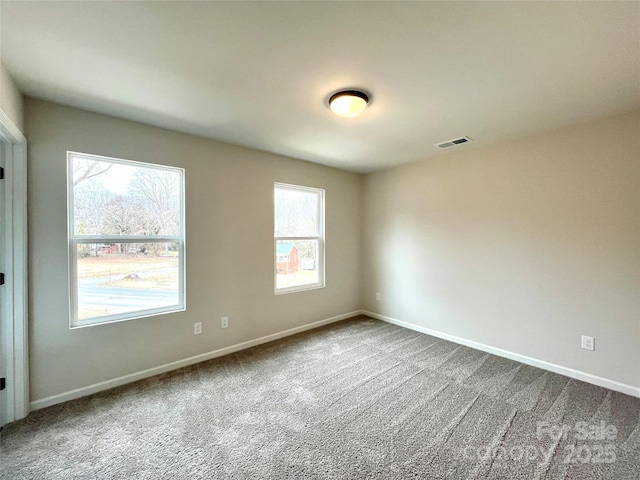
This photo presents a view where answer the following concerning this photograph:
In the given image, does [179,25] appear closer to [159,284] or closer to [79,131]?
[79,131]

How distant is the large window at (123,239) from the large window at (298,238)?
1268mm

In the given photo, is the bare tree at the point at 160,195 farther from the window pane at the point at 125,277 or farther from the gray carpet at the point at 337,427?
the gray carpet at the point at 337,427

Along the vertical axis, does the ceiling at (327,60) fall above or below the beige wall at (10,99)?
above

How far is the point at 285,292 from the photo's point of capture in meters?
3.71

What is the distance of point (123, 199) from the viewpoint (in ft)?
8.31

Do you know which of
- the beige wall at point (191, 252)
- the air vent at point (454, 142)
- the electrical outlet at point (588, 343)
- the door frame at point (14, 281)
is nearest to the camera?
the door frame at point (14, 281)

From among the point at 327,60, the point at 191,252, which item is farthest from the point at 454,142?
the point at 191,252

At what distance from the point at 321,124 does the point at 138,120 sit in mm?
1716

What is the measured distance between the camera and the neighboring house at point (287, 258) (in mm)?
3725

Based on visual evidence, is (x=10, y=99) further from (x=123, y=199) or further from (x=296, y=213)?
(x=296, y=213)

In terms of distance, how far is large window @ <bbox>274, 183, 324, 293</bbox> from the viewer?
373cm

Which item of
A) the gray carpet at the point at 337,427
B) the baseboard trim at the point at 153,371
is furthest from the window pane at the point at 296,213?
the gray carpet at the point at 337,427

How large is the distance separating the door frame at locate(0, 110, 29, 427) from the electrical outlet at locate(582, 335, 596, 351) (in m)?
4.74

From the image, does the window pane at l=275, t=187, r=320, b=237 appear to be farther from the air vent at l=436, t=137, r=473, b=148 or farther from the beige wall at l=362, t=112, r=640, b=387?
the air vent at l=436, t=137, r=473, b=148
